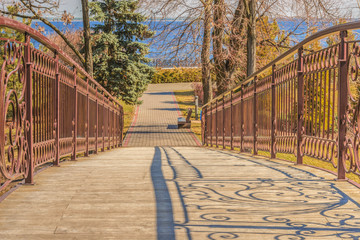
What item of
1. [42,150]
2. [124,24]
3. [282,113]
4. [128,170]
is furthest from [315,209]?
[124,24]

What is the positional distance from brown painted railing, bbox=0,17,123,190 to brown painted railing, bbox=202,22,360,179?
302 centimetres

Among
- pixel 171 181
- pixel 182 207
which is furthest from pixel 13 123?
pixel 182 207

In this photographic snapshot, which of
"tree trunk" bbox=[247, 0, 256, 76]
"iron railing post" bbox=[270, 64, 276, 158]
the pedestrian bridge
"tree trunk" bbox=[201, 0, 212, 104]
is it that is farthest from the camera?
"tree trunk" bbox=[201, 0, 212, 104]

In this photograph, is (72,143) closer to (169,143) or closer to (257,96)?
(257,96)

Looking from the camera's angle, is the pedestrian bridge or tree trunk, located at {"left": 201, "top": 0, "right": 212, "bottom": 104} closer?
the pedestrian bridge

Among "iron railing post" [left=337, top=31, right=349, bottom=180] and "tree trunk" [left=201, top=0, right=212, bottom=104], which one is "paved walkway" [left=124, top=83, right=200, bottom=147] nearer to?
"tree trunk" [left=201, top=0, right=212, bottom=104]

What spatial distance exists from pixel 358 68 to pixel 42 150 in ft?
11.5

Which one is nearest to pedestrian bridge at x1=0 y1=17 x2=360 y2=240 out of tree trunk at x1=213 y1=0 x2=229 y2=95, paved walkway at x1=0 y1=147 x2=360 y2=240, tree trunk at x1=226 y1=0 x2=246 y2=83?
paved walkway at x1=0 y1=147 x2=360 y2=240

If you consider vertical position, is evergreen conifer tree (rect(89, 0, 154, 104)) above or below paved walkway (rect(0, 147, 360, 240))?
above

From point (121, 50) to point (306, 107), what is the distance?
86.7ft

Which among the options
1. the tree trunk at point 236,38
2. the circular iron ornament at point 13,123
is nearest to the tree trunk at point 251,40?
the tree trunk at point 236,38

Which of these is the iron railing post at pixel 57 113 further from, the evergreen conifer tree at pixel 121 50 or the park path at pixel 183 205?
the evergreen conifer tree at pixel 121 50

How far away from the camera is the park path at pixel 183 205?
304 cm

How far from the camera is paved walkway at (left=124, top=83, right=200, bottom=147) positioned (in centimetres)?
2230
